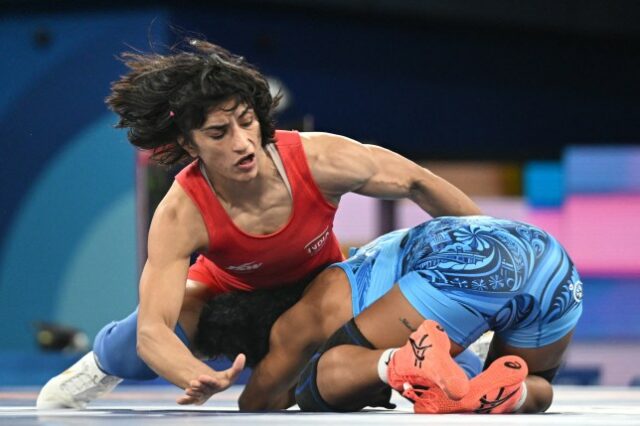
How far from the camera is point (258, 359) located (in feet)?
10.5

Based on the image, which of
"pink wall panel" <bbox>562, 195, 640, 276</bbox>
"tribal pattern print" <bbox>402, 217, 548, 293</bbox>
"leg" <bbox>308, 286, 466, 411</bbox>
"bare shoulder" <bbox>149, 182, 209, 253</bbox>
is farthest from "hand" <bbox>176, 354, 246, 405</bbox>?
"pink wall panel" <bbox>562, 195, 640, 276</bbox>

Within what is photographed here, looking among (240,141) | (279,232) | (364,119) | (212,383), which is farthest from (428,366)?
(364,119)

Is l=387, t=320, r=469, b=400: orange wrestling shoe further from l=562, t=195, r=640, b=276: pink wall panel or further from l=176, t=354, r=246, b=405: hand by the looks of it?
l=562, t=195, r=640, b=276: pink wall panel

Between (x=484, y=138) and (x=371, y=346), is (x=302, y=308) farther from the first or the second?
(x=484, y=138)

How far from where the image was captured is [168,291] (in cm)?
282

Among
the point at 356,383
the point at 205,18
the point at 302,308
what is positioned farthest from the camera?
the point at 205,18

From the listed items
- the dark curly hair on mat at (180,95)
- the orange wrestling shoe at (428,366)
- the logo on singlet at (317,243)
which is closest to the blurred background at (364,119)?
the dark curly hair on mat at (180,95)

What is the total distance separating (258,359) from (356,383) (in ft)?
1.80

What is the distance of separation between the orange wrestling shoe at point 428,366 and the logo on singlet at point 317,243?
60 cm

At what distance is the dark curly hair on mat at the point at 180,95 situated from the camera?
2.99 meters

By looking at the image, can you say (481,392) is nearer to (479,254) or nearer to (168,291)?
(479,254)

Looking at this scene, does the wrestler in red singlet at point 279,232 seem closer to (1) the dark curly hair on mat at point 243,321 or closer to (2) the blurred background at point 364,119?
(1) the dark curly hair on mat at point 243,321

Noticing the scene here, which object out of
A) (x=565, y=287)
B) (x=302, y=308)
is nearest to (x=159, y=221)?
(x=302, y=308)

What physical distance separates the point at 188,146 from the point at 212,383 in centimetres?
78
